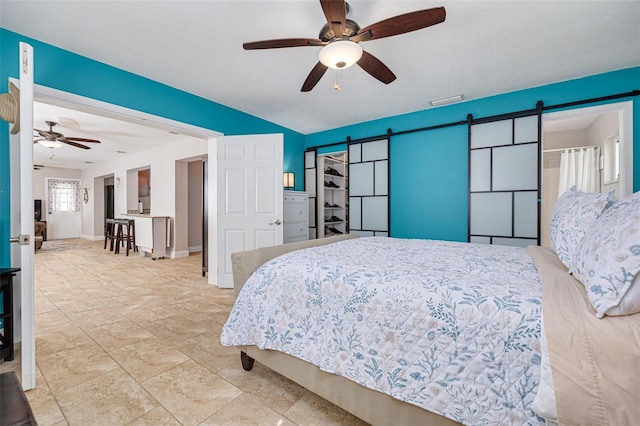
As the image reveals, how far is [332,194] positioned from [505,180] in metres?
3.20

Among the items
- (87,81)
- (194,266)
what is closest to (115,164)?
(194,266)

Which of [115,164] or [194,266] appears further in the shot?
[115,164]

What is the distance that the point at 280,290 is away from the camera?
5.06 feet

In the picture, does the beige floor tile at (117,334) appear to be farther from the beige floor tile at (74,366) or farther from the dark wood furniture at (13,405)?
the dark wood furniture at (13,405)

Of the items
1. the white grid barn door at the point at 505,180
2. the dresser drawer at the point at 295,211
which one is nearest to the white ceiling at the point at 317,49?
the white grid barn door at the point at 505,180

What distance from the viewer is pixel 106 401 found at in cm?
153

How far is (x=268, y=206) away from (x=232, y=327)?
7.20ft

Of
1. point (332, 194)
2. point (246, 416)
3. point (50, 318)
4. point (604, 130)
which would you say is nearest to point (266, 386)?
point (246, 416)

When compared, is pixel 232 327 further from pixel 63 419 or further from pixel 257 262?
pixel 63 419

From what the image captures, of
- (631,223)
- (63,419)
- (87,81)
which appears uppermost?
(87,81)

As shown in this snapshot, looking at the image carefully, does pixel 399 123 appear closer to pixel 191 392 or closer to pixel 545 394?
pixel 545 394

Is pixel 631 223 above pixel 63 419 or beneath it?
above

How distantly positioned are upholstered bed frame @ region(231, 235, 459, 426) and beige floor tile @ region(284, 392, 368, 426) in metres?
0.15

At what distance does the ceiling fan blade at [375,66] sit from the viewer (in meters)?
2.19
